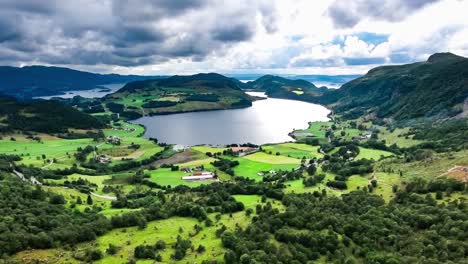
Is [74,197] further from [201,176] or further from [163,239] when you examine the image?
[201,176]

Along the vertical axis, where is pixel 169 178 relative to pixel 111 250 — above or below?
below

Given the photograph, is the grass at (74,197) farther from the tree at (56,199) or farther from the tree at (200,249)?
the tree at (200,249)

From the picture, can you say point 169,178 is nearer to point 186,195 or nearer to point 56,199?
point 186,195

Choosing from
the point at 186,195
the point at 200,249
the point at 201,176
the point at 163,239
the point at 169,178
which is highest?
the point at 186,195

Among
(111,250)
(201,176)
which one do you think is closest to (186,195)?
(201,176)

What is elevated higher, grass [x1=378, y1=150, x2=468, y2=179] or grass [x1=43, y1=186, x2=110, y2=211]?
grass [x1=378, y1=150, x2=468, y2=179]

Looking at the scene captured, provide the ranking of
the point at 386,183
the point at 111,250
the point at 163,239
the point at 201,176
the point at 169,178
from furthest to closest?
1. the point at 201,176
2. the point at 169,178
3. the point at 386,183
4. the point at 163,239
5. the point at 111,250

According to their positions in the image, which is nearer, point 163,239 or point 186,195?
point 163,239

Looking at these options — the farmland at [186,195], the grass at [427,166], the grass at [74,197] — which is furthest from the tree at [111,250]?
the grass at [427,166]

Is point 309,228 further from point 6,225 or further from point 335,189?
point 6,225

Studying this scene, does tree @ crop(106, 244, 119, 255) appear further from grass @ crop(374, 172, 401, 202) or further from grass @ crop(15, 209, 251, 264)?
grass @ crop(374, 172, 401, 202)

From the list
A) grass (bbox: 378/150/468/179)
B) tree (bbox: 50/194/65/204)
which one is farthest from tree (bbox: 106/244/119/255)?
grass (bbox: 378/150/468/179)

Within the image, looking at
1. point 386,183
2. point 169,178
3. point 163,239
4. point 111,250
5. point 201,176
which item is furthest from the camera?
point 201,176
